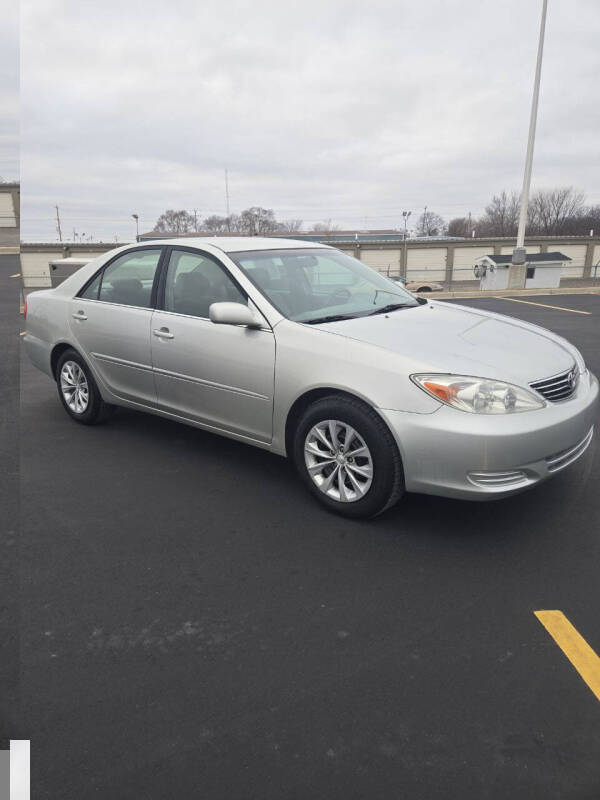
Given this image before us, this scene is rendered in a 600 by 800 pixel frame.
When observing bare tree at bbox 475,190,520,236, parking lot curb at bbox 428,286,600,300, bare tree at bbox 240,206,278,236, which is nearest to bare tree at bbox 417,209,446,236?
bare tree at bbox 475,190,520,236

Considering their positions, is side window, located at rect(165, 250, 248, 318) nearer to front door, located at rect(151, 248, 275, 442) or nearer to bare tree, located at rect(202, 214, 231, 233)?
front door, located at rect(151, 248, 275, 442)

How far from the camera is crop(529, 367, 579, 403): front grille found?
3.35m

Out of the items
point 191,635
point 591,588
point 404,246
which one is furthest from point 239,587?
point 404,246

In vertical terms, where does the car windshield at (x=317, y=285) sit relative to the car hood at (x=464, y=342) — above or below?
above

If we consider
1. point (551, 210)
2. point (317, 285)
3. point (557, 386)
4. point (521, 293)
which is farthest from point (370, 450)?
point (551, 210)

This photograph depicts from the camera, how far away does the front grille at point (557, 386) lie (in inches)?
132

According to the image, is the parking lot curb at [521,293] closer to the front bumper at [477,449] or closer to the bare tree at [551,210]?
the front bumper at [477,449]

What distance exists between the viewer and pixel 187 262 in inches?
176

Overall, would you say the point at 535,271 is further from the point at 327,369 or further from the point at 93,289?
the point at 327,369

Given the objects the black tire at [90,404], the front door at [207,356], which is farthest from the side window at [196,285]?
the black tire at [90,404]

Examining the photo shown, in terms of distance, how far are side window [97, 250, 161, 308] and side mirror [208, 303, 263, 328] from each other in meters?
0.97

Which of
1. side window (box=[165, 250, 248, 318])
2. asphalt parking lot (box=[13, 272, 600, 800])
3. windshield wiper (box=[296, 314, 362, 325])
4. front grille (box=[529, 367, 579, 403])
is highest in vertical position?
side window (box=[165, 250, 248, 318])

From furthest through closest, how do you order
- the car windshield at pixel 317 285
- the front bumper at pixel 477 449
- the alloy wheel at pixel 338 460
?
the car windshield at pixel 317 285, the alloy wheel at pixel 338 460, the front bumper at pixel 477 449

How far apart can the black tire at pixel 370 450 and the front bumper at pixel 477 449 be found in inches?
2.4
